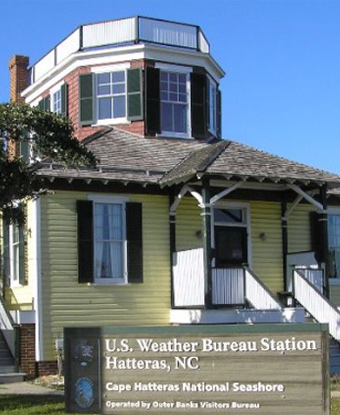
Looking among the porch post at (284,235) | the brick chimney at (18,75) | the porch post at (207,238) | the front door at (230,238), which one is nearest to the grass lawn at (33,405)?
the porch post at (207,238)

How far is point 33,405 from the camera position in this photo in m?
11.9

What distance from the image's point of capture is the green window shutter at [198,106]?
2161 cm

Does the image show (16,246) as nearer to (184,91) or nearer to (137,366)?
(184,91)

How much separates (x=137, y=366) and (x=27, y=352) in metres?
10.0

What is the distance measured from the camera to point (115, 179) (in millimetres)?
17859

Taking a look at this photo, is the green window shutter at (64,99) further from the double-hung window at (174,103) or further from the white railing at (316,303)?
the white railing at (316,303)

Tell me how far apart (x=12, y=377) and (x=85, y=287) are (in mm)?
2613

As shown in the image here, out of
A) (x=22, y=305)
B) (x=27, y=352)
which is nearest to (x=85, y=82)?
(x=22, y=305)

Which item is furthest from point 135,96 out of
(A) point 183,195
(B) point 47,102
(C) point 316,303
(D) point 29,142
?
(D) point 29,142

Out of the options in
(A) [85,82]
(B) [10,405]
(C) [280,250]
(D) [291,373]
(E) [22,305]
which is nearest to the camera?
(D) [291,373]

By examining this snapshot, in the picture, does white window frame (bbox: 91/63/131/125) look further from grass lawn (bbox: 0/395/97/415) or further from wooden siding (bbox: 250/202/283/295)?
grass lawn (bbox: 0/395/97/415)

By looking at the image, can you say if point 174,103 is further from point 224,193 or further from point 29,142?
point 29,142

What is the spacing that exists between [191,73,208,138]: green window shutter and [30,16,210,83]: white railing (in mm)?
932

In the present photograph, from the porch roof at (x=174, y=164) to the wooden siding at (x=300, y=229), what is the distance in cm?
146
